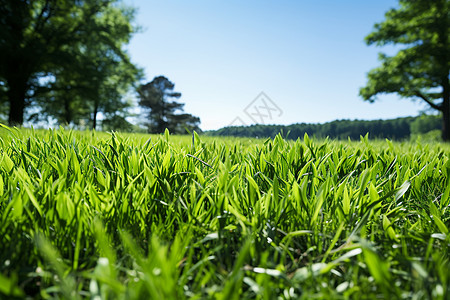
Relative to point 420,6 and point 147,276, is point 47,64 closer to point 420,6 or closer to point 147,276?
point 147,276

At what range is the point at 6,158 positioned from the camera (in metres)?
1.40

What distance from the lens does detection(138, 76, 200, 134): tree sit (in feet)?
196

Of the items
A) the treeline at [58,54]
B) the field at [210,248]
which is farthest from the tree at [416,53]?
the field at [210,248]

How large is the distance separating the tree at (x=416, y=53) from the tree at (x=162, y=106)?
136ft

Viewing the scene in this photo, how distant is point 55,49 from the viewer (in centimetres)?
2145

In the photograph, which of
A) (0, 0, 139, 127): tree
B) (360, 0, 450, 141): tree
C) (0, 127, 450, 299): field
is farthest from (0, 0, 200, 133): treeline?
(360, 0, 450, 141): tree

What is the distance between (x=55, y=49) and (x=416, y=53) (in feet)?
100

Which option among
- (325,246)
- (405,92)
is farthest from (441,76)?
(325,246)

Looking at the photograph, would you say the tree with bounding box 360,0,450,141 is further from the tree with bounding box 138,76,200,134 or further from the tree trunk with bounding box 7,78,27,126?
the tree with bounding box 138,76,200,134

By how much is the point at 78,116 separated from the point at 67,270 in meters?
39.7

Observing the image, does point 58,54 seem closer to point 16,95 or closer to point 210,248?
point 16,95

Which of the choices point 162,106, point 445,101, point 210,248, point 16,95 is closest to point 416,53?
point 445,101

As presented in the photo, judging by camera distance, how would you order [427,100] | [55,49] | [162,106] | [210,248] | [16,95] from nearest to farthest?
[210,248], [16,95], [55,49], [427,100], [162,106]

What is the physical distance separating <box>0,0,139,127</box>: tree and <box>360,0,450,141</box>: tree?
79.8 feet
